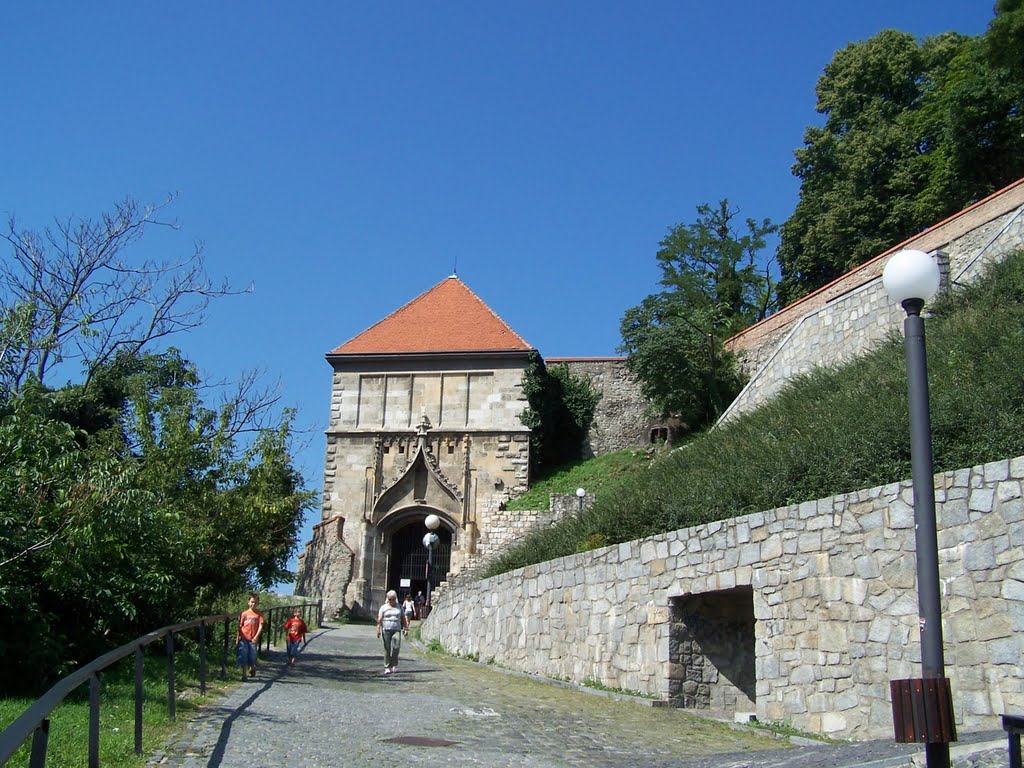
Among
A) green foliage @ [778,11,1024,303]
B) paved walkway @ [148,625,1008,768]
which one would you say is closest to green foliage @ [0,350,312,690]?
paved walkway @ [148,625,1008,768]

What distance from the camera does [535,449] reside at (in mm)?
35625

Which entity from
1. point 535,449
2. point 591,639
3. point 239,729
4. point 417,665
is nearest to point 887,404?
point 591,639

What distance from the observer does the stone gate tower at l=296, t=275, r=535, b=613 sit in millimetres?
34031

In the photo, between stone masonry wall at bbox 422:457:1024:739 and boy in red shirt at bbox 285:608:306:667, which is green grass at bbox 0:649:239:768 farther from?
stone masonry wall at bbox 422:457:1024:739

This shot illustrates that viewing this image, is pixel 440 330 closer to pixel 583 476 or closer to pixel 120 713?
pixel 583 476

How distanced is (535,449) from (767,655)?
24.3 metres

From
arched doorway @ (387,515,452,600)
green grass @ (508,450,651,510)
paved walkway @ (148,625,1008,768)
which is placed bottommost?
paved walkway @ (148,625,1008,768)

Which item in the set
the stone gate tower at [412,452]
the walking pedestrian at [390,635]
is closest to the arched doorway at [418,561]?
the stone gate tower at [412,452]

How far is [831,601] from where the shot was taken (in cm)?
1068

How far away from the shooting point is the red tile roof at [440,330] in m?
36.6

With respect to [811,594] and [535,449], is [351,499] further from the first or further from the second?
[811,594]

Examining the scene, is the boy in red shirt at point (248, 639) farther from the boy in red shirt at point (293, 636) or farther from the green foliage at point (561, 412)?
the green foliage at point (561, 412)

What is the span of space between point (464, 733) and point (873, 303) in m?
13.8

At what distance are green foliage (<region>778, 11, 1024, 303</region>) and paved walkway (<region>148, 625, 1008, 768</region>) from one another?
23.5m
